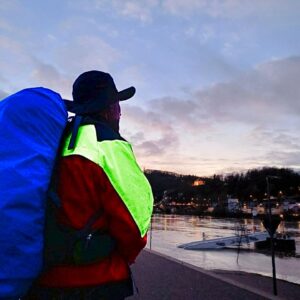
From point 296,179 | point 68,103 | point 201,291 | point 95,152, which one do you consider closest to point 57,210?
point 95,152

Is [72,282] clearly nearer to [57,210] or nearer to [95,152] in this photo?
[57,210]

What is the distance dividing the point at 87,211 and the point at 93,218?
0.04m

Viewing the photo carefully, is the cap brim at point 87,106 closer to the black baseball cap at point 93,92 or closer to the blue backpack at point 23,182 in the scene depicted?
the black baseball cap at point 93,92

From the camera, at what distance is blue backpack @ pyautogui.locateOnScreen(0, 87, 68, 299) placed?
1.26 m

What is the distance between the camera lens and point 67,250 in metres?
1.55

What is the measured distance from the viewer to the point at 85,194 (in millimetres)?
1551

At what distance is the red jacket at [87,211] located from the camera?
1.55m

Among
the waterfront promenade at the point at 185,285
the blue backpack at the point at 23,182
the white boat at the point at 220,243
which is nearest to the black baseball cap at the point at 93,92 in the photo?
the blue backpack at the point at 23,182

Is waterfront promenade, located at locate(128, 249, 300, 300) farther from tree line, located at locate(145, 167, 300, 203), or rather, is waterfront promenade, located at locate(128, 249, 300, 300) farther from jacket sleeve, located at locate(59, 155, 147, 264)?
tree line, located at locate(145, 167, 300, 203)

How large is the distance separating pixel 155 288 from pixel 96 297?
5.99m

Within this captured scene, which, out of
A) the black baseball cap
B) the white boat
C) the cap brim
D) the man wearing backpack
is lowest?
the white boat

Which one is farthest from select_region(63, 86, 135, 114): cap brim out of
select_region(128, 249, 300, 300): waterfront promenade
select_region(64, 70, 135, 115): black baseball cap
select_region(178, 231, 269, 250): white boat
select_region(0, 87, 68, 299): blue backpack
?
select_region(178, 231, 269, 250): white boat

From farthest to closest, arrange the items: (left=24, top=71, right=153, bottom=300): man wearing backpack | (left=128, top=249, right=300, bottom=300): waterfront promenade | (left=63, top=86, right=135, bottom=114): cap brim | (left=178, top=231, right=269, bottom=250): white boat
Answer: (left=178, top=231, right=269, bottom=250): white boat → (left=128, top=249, right=300, bottom=300): waterfront promenade → (left=63, top=86, right=135, bottom=114): cap brim → (left=24, top=71, right=153, bottom=300): man wearing backpack

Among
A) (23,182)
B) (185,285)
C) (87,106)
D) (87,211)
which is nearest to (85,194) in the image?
(87,211)
